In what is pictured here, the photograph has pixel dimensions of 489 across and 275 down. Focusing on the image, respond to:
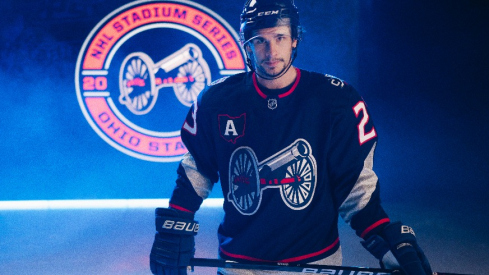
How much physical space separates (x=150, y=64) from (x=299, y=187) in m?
3.34

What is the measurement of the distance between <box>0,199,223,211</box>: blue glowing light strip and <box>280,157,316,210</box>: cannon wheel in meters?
3.26

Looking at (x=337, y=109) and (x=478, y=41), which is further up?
(x=478, y=41)

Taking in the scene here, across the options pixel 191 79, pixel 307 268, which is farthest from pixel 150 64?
pixel 307 268

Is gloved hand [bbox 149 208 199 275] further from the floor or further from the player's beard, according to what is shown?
the floor

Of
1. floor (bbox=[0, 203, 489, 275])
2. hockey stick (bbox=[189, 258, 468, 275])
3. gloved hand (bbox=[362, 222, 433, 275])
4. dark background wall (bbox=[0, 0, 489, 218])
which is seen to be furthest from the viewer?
dark background wall (bbox=[0, 0, 489, 218])

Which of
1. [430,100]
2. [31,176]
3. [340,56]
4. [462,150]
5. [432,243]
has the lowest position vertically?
[432,243]

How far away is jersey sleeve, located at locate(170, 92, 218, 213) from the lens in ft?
4.83

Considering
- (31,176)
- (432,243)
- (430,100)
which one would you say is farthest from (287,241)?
(31,176)

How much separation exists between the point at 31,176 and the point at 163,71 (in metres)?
1.80

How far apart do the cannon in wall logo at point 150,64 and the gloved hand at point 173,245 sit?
309cm

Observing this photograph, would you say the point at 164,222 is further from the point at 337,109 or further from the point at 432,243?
the point at 432,243

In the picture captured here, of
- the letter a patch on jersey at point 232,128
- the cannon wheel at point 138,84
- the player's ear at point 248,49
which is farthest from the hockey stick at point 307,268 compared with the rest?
the cannon wheel at point 138,84

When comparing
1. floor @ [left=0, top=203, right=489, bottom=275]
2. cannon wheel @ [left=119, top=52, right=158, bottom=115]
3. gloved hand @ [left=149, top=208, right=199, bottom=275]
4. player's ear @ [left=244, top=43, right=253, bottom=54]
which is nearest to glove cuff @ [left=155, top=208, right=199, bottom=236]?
gloved hand @ [left=149, top=208, right=199, bottom=275]

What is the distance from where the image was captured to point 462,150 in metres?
4.51
